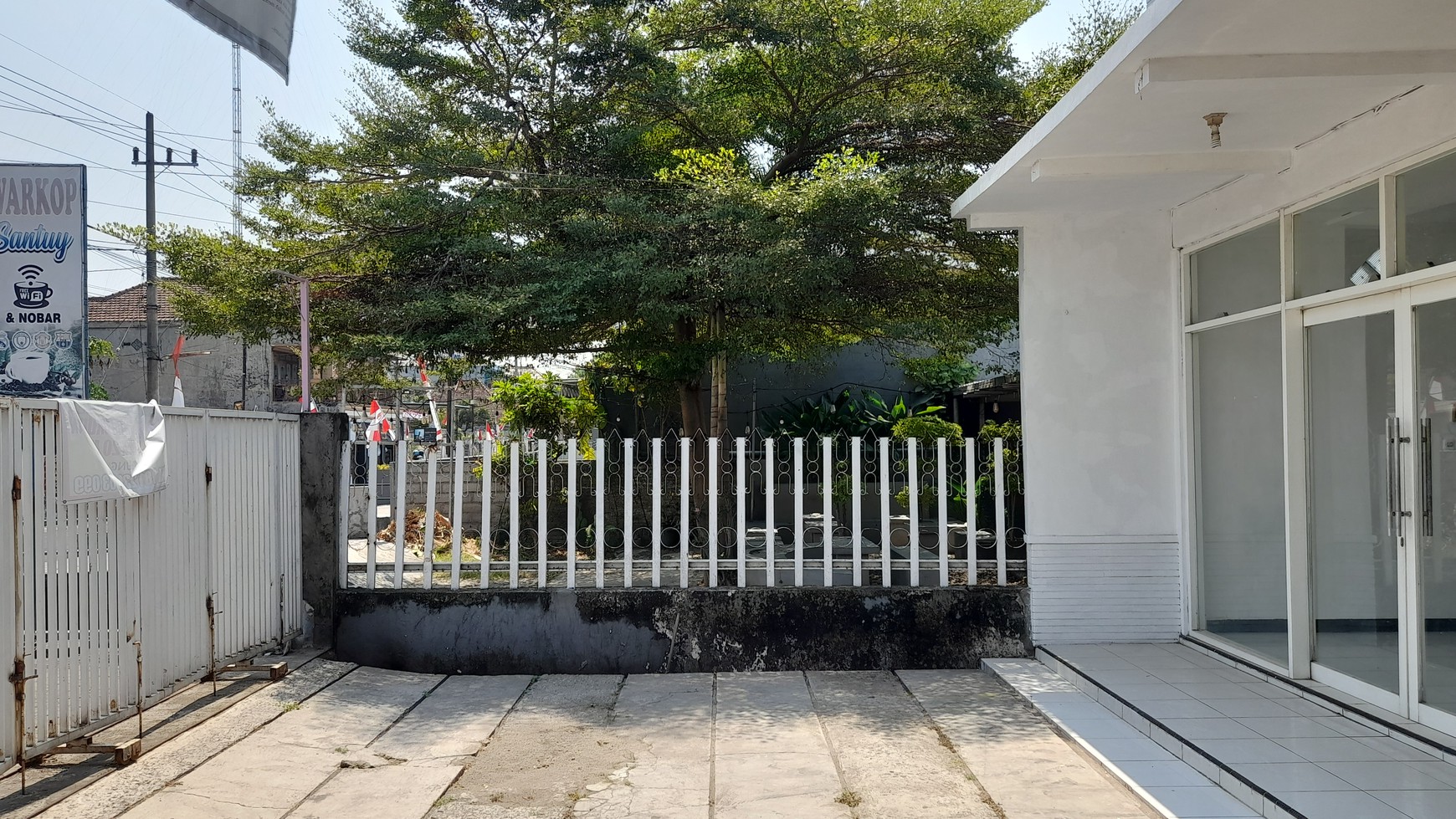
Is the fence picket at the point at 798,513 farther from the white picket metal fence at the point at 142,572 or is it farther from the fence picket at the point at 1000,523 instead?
the white picket metal fence at the point at 142,572

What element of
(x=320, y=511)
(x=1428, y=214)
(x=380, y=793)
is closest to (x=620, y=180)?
(x=320, y=511)

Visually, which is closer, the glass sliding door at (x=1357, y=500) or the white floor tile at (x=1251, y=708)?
the glass sliding door at (x=1357, y=500)

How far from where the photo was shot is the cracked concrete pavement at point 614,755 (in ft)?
14.1

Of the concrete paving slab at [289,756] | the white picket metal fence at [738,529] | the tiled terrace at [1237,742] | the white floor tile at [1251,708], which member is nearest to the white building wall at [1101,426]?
the white picket metal fence at [738,529]

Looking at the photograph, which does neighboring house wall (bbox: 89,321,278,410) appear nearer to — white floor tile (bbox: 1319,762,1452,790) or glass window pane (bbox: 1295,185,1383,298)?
glass window pane (bbox: 1295,185,1383,298)

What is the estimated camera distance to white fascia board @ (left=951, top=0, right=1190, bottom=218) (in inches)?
158

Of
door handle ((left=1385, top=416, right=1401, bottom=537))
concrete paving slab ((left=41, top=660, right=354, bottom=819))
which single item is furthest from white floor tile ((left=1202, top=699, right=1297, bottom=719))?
concrete paving slab ((left=41, top=660, right=354, bottom=819))

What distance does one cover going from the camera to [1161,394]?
7.10 meters

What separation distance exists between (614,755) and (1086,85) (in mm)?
3941

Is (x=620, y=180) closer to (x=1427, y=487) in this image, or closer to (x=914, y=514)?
(x=914, y=514)

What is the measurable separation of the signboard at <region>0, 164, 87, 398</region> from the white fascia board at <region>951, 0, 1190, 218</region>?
575 cm

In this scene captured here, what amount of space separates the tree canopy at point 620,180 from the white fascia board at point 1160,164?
2156 mm

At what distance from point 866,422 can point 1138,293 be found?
542cm

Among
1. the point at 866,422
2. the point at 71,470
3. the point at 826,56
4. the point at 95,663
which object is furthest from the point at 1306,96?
the point at 866,422
